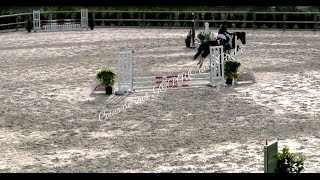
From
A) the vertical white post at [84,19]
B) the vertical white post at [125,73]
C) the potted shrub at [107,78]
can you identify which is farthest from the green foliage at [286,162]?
the vertical white post at [84,19]

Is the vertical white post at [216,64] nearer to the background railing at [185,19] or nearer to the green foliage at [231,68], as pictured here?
the green foliage at [231,68]

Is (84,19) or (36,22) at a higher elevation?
(84,19)

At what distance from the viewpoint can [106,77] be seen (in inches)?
540

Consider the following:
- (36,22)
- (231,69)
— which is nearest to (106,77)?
(231,69)

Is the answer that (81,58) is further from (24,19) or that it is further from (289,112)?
(24,19)

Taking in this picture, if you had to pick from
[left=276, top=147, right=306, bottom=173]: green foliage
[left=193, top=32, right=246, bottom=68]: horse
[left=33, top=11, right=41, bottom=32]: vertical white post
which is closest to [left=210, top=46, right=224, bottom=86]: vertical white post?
[left=193, top=32, right=246, bottom=68]: horse

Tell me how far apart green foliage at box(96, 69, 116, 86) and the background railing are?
48.3 ft

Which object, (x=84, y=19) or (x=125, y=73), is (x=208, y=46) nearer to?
(x=125, y=73)

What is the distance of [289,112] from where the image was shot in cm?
1169

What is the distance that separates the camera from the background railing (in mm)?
29072

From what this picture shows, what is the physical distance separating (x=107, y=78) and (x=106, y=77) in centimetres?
4

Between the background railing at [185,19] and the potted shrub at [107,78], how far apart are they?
14.7m

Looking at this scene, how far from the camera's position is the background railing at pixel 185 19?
29.1m
